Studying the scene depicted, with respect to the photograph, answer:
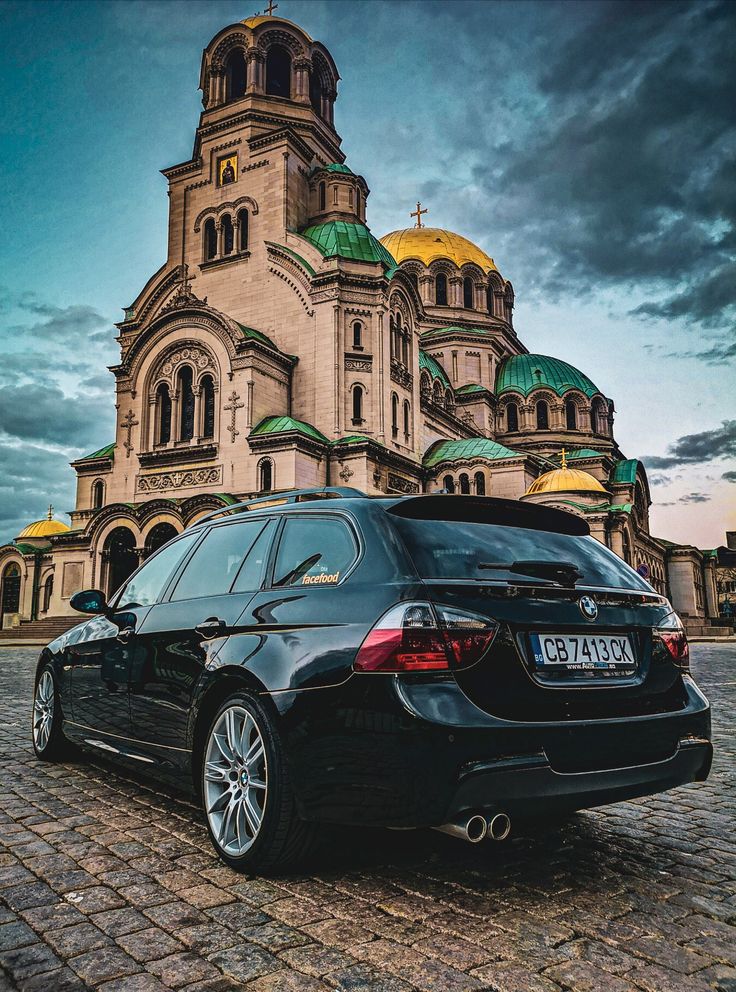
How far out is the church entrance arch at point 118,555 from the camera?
35125 mm

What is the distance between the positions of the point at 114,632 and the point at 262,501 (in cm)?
148

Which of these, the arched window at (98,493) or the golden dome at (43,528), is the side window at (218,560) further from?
the golden dome at (43,528)

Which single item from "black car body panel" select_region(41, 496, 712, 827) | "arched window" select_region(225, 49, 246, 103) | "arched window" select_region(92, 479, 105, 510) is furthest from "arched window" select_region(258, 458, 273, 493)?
"black car body panel" select_region(41, 496, 712, 827)

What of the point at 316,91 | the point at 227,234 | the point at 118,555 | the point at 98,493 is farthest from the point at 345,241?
the point at 118,555

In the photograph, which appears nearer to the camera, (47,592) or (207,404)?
(207,404)

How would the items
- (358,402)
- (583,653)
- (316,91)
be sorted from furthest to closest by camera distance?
(316,91) → (358,402) → (583,653)

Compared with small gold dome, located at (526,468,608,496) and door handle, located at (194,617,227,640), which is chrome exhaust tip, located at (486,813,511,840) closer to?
door handle, located at (194,617,227,640)

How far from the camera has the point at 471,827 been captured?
9.23 ft

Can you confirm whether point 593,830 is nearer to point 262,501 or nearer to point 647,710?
point 647,710

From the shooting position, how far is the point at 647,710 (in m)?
3.38

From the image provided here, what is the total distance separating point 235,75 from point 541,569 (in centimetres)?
4579

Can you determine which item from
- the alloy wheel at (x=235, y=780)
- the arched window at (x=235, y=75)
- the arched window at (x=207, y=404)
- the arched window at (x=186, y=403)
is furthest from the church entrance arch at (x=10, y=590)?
the alloy wheel at (x=235, y=780)

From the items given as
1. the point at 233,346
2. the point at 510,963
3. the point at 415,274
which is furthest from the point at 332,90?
the point at 510,963

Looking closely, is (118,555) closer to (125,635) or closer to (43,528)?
(43,528)
